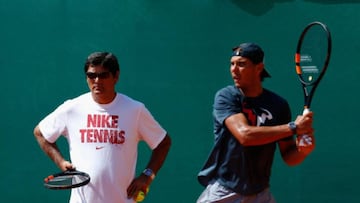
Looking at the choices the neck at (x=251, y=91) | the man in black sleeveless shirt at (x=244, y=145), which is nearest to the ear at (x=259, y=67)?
the man in black sleeveless shirt at (x=244, y=145)

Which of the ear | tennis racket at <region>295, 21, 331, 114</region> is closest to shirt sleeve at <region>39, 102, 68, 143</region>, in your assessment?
the ear

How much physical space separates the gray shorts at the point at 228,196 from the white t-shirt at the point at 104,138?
501 mm

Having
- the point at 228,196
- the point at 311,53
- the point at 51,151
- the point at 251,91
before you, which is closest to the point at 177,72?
the point at 311,53

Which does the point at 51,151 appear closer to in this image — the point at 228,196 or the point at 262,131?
the point at 228,196

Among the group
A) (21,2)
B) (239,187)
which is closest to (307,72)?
(239,187)

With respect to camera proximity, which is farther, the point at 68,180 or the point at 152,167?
the point at 152,167

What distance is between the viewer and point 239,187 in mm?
4027

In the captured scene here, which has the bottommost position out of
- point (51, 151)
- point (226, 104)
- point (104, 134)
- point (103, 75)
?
point (51, 151)

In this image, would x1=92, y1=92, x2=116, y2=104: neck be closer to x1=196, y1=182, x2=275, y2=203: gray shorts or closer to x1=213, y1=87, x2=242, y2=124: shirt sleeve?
x1=213, y1=87, x2=242, y2=124: shirt sleeve

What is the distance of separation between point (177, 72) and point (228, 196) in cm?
173

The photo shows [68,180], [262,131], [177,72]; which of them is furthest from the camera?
[177,72]

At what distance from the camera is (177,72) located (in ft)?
18.2

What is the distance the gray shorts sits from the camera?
159 inches

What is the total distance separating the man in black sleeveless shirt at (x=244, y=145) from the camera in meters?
4.02
